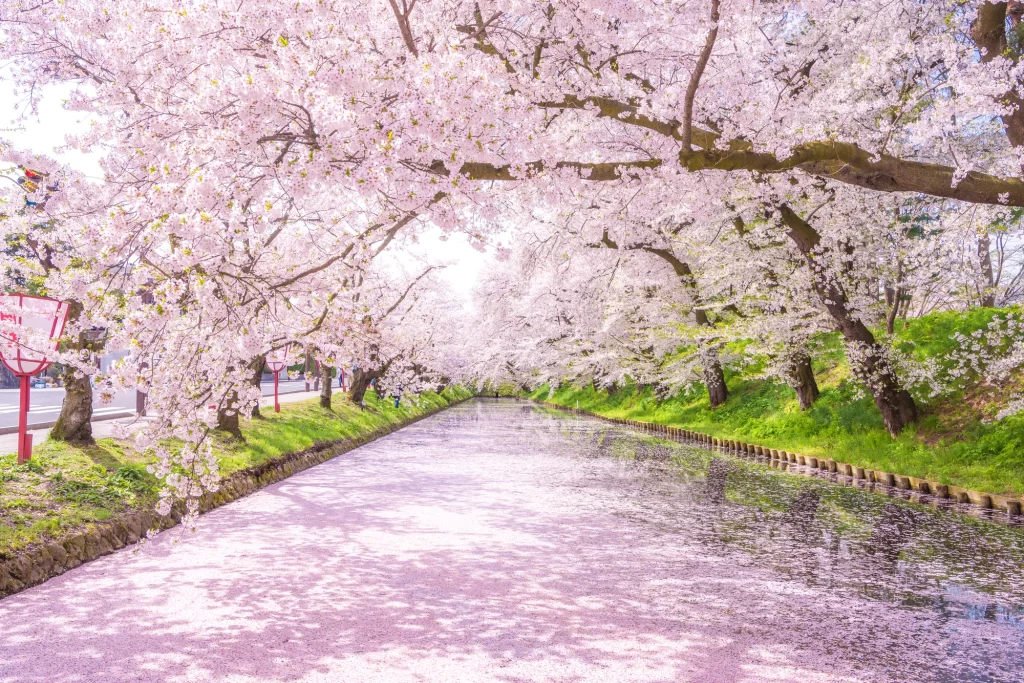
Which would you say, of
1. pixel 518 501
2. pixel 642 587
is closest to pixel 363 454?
pixel 518 501

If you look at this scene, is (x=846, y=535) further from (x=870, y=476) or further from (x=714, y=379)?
(x=714, y=379)

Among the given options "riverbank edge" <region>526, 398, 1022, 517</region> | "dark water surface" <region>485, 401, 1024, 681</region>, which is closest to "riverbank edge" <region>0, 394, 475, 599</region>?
"dark water surface" <region>485, 401, 1024, 681</region>

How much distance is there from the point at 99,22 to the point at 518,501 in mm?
8620

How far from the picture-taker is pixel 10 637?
5387 millimetres

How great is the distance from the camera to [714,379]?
2766 centimetres

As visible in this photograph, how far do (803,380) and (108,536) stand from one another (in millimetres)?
18103

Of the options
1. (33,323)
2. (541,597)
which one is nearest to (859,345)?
(541,597)

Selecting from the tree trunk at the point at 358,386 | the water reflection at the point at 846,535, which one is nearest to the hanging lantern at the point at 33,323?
the water reflection at the point at 846,535

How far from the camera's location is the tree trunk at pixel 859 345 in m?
16.5

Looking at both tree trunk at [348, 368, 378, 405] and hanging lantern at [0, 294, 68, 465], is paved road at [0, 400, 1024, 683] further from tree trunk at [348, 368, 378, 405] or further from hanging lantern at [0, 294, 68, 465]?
tree trunk at [348, 368, 378, 405]

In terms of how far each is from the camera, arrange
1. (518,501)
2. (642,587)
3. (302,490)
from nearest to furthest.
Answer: (642,587)
(518,501)
(302,490)

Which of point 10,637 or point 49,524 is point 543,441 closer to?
point 49,524

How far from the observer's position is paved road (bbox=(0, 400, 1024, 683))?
191 inches

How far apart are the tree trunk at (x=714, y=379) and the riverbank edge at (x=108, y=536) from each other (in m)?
16.9
